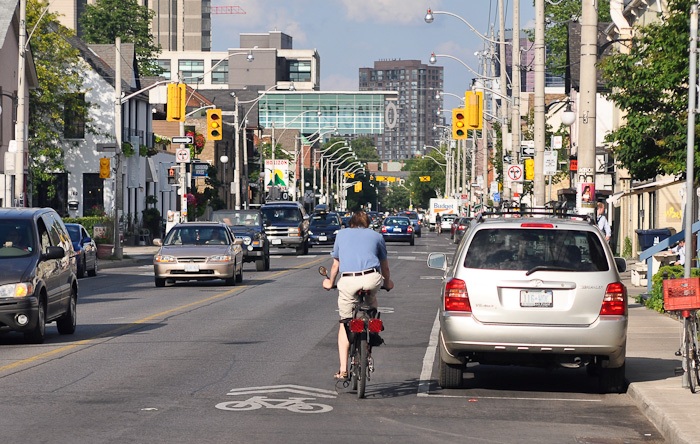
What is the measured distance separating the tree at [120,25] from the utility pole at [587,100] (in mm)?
89220

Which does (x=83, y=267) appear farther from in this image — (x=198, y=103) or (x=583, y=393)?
(x=198, y=103)

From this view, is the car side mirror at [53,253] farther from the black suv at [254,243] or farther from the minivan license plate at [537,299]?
the black suv at [254,243]

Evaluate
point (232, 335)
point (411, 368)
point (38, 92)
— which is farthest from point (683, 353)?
point (38, 92)

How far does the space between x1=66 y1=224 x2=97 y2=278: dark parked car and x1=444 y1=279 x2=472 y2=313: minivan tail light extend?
2540cm

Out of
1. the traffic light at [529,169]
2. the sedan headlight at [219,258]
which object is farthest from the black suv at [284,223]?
the sedan headlight at [219,258]

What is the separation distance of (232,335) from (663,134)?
913 centimetres

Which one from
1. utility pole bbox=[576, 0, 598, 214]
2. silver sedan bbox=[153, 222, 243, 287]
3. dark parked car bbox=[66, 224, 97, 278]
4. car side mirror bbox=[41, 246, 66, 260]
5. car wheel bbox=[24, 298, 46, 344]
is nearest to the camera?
car wheel bbox=[24, 298, 46, 344]

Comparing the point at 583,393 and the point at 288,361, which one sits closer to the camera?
the point at 583,393

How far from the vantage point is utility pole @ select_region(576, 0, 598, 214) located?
24703 mm

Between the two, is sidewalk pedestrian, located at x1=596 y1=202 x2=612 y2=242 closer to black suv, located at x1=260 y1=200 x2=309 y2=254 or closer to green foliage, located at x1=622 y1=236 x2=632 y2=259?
green foliage, located at x1=622 y1=236 x2=632 y2=259

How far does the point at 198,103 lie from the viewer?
114625 mm

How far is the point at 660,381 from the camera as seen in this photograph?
14.0 meters

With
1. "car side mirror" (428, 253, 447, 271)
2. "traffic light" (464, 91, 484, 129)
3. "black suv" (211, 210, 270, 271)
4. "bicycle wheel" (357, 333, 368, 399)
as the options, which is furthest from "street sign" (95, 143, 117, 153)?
"bicycle wheel" (357, 333, 368, 399)

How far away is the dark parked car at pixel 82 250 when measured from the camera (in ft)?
124
